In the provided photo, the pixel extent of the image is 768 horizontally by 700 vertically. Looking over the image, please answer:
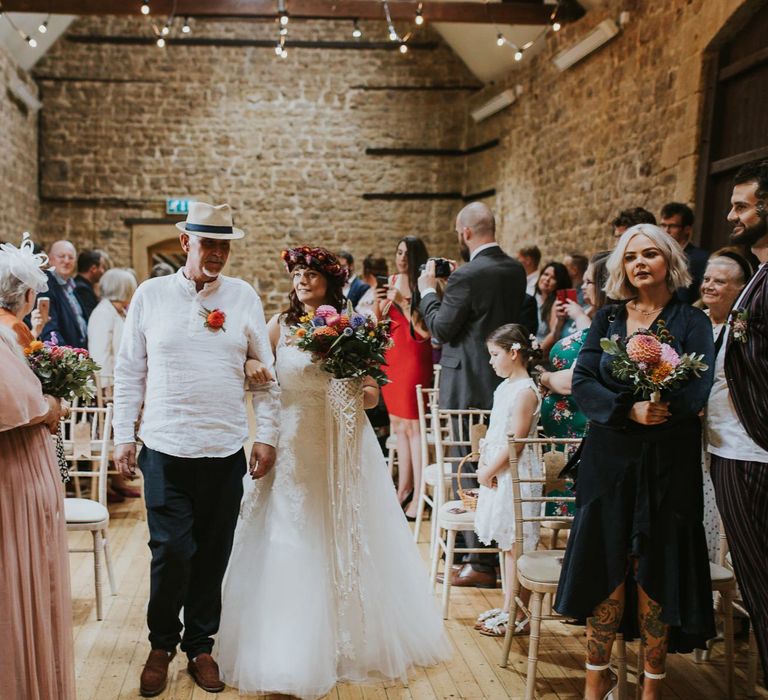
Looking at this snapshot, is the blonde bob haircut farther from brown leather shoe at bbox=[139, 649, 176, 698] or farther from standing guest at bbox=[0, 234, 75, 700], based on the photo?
brown leather shoe at bbox=[139, 649, 176, 698]

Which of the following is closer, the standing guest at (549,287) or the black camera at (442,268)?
the black camera at (442,268)

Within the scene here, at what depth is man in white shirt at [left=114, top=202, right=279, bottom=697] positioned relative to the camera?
2.96m

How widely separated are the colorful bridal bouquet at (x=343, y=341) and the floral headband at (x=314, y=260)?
0.23 m

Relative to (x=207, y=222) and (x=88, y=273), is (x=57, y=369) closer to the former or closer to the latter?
(x=207, y=222)

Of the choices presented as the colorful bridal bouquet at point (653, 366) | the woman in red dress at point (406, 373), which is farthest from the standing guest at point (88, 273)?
the colorful bridal bouquet at point (653, 366)

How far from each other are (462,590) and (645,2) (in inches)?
231

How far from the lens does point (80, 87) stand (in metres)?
11.9

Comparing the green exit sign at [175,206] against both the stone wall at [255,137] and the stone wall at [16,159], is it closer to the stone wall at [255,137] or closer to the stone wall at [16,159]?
the stone wall at [255,137]

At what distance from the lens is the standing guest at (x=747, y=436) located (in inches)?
98.8

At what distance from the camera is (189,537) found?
9.80ft

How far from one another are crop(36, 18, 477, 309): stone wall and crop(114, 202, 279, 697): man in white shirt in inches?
377

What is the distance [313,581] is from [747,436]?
5.41 feet

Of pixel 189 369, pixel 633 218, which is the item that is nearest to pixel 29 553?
pixel 189 369

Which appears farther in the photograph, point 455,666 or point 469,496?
point 469,496
